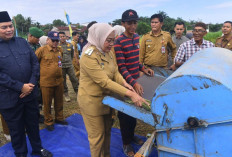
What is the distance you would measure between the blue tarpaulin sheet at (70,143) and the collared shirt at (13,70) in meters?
1.10

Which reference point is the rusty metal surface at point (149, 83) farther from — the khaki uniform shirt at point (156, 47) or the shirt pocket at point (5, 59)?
the shirt pocket at point (5, 59)

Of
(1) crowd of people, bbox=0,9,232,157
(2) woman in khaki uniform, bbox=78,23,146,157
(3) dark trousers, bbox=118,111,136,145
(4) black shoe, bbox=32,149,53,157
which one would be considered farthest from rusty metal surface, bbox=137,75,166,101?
(4) black shoe, bbox=32,149,53,157

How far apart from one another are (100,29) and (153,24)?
2.14m

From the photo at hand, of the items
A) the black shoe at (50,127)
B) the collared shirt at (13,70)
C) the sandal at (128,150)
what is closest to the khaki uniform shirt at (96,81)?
the collared shirt at (13,70)

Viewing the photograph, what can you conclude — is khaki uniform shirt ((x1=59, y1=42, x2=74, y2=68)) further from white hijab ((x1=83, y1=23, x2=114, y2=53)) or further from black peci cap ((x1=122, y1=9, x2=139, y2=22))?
white hijab ((x1=83, y1=23, x2=114, y2=53))

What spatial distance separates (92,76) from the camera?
6.50 ft

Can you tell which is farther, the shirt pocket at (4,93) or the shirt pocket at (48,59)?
the shirt pocket at (48,59)

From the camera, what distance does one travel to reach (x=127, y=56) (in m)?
2.74

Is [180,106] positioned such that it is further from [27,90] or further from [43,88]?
[43,88]

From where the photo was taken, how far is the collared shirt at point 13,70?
2369 millimetres

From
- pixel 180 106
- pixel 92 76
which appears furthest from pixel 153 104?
pixel 92 76

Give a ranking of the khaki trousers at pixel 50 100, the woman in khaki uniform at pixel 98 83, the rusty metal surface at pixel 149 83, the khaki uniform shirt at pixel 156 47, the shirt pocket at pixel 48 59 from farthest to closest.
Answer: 1. the khaki uniform shirt at pixel 156 47
2. the khaki trousers at pixel 50 100
3. the shirt pocket at pixel 48 59
4. the rusty metal surface at pixel 149 83
5. the woman in khaki uniform at pixel 98 83

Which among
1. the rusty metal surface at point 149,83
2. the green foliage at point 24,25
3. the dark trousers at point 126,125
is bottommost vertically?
the dark trousers at point 126,125

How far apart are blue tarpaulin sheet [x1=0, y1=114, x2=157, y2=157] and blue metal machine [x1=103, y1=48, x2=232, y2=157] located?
1.30m
